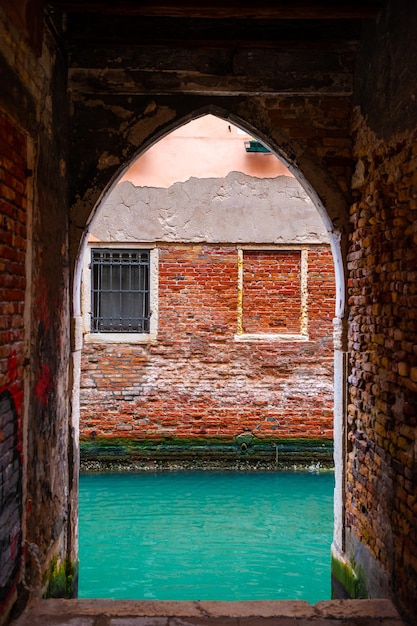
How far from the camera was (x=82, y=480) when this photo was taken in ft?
26.1

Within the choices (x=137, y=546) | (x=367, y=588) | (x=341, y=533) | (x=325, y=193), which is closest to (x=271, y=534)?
(x=137, y=546)

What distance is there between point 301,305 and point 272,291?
44cm

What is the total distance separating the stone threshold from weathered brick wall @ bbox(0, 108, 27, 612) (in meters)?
0.35

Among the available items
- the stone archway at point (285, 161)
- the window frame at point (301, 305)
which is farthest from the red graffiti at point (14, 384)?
the window frame at point (301, 305)

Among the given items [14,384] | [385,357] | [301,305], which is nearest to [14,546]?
[14,384]

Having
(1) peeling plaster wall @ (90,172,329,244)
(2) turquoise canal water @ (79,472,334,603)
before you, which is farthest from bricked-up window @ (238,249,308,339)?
(2) turquoise canal water @ (79,472,334,603)

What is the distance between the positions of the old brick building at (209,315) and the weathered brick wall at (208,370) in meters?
0.01

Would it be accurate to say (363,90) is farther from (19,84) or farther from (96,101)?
(19,84)

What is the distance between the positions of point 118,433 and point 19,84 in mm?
5988

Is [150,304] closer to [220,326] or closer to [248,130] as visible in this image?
[220,326]

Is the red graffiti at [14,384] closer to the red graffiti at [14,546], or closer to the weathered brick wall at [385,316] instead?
the red graffiti at [14,546]

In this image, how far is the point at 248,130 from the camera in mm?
4484

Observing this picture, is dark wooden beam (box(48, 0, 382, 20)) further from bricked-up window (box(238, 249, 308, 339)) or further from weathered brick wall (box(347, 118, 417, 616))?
bricked-up window (box(238, 249, 308, 339))

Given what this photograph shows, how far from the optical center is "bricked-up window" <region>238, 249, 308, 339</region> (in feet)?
27.9
